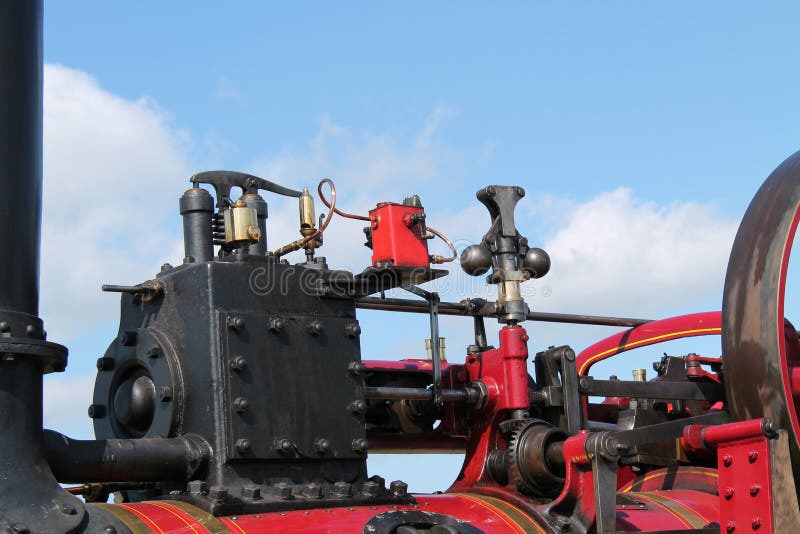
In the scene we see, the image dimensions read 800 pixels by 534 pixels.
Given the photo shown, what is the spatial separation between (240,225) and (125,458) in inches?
37.8

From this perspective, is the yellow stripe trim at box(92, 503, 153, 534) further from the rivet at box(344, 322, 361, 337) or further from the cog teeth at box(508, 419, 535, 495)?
the cog teeth at box(508, 419, 535, 495)

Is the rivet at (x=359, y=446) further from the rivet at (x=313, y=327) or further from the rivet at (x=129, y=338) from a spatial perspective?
the rivet at (x=129, y=338)

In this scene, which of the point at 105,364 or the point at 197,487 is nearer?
the point at 197,487

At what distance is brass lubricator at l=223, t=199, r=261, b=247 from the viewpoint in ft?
13.5

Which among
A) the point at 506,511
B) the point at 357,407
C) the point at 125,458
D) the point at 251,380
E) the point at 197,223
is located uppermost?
the point at 197,223

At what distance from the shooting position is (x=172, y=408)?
3834mm

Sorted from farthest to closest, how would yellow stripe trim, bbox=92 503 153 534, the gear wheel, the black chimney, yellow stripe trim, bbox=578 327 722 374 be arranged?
yellow stripe trim, bbox=578 327 722 374, the gear wheel, yellow stripe trim, bbox=92 503 153 534, the black chimney

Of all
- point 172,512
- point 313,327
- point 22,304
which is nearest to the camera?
point 22,304

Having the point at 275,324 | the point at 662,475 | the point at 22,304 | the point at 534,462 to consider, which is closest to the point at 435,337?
the point at 534,462

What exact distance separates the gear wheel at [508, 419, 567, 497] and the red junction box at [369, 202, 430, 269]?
787 mm

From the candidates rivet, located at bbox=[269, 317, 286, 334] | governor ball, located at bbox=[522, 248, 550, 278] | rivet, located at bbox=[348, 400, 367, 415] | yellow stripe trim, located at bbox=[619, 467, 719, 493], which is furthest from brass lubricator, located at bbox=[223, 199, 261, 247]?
yellow stripe trim, located at bbox=[619, 467, 719, 493]

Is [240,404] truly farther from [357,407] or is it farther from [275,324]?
[357,407]

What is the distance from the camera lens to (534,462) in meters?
4.36

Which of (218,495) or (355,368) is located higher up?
(355,368)
